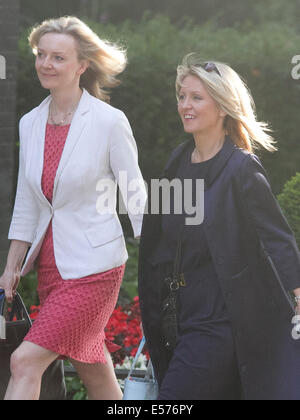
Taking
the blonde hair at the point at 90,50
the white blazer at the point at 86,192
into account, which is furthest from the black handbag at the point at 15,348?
the blonde hair at the point at 90,50

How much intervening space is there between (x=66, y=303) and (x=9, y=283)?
41 centimetres

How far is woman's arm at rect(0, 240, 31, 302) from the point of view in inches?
183

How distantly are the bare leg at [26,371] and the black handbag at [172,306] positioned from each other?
1.82 ft

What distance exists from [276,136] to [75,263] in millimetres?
4518

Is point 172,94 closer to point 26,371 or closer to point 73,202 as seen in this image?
point 73,202

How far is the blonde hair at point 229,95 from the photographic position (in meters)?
4.12

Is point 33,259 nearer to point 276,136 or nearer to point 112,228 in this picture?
point 112,228

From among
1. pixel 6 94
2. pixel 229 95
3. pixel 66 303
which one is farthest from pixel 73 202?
pixel 6 94

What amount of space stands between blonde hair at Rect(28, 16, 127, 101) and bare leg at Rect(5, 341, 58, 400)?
132cm

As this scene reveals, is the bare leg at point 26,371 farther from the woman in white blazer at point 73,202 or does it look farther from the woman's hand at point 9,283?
the woman's hand at point 9,283

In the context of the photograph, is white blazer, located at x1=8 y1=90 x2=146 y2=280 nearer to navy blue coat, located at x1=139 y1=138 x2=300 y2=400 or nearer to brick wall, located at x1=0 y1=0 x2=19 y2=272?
navy blue coat, located at x1=139 y1=138 x2=300 y2=400

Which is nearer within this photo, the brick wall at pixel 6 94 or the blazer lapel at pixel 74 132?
the blazer lapel at pixel 74 132

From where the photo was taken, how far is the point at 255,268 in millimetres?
3945

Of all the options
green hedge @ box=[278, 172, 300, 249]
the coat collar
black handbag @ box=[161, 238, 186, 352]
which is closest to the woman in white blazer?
the coat collar
